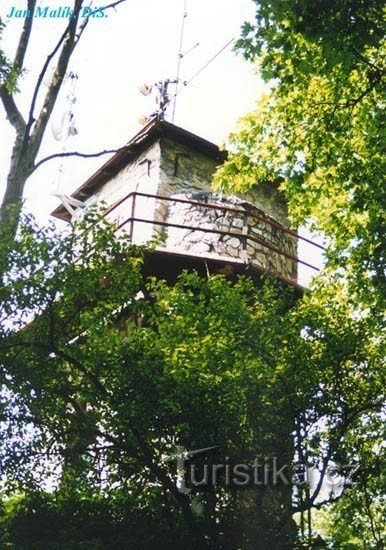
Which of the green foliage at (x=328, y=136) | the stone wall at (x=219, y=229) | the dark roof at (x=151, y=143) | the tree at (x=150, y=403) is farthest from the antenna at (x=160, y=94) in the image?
the tree at (x=150, y=403)

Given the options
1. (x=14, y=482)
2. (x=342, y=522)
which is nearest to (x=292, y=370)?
(x=342, y=522)

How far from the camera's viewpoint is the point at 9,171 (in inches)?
372

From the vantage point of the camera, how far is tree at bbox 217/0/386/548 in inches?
293

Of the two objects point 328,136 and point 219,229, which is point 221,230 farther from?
point 328,136

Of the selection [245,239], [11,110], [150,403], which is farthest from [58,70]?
[150,403]

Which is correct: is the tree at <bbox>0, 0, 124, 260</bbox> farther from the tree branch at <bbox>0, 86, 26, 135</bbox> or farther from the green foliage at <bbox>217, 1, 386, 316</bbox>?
the green foliage at <bbox>217, 1, 386, 316</bbox>

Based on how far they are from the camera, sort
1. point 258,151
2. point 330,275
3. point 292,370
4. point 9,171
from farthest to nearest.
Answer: point 258,151 → point 330,275 → point 9,171 → point 292,370

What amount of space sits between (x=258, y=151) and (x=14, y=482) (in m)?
6.00

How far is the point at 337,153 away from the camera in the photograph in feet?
32.5

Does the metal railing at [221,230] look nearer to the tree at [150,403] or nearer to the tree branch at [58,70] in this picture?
the tree branch at [58,70]

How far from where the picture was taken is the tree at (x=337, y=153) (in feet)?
24.4

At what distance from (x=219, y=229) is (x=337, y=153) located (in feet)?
9.81

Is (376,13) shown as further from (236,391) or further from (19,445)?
(19,445)

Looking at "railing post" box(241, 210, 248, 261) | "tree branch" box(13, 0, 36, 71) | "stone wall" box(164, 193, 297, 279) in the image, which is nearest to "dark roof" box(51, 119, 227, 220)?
"stone wall" box(164, 193, 297, 279)
